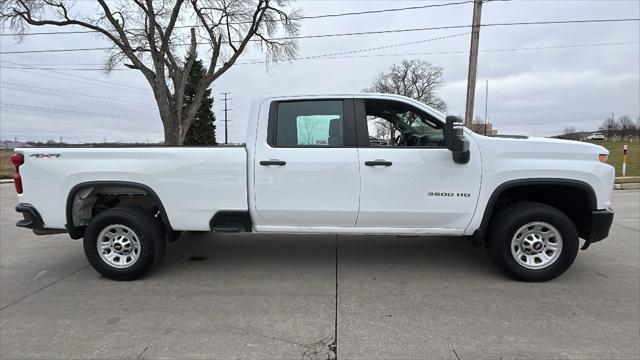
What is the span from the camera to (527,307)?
3.63 metres

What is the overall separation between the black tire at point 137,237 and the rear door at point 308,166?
1.21 metres

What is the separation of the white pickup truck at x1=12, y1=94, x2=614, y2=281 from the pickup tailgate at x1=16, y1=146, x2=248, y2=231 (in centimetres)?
1

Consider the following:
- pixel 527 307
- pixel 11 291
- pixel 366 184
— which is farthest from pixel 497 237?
pixel 11 291

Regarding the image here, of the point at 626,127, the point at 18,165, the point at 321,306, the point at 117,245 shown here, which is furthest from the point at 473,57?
the point at 626,127

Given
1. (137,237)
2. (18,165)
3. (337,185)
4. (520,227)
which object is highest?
(18,165)

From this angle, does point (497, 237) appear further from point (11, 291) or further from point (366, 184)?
point (11, 291)

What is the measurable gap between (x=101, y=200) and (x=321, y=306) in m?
3.02

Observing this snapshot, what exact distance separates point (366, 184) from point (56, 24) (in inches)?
1041

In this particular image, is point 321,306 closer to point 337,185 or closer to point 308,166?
point 337,185

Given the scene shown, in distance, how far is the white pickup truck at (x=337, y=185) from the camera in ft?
13.5

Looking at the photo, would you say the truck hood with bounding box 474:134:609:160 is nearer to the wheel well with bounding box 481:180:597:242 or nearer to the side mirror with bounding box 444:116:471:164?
the wheel well with bounding box 481:180:597:242

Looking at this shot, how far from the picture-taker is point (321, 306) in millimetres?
3668

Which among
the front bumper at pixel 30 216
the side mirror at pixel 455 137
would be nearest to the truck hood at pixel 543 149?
the side mirror at pixel 455 137

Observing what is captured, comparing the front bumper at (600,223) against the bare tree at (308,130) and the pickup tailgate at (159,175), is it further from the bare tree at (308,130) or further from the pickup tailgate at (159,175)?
the pickup tailgate at (159,175)
